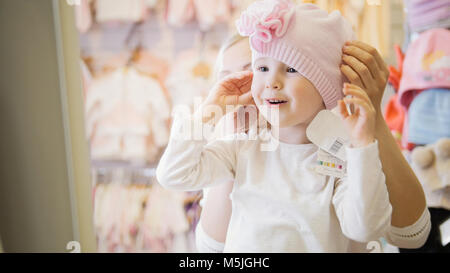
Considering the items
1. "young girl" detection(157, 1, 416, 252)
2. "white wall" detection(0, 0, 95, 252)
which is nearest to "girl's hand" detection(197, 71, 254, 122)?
"young girl" detection(157, 1, 416, 252)

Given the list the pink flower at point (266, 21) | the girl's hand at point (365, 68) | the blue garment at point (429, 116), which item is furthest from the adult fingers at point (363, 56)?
the blue garment at point (429, 116)

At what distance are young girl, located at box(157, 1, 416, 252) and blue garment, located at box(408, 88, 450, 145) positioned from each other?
1.23 ft

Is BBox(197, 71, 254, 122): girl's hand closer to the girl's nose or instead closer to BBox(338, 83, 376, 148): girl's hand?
the girl's nose

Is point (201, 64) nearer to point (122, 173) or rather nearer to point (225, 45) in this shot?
point (225, 45)

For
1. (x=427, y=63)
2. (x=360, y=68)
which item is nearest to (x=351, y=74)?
(x=360, y=68)

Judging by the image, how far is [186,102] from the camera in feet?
3.17

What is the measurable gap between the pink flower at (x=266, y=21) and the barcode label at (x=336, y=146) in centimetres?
23

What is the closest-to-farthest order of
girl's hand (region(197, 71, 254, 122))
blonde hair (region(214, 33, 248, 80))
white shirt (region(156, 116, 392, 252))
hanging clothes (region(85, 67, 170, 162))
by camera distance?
1. white shirt (region(156, 116, 392, 252))
2. girl's hand (region(197, 71, 254, 122))
3. blonde hair (region(214, 33, 248, 80))
4. hanging clothes (region(85, 67, 170, 162))

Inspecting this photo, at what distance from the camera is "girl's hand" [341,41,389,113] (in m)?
0.69

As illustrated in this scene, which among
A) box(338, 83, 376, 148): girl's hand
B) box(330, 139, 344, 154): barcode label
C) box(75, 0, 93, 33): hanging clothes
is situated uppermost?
box(75, 0, 93, 33): hanging clothes

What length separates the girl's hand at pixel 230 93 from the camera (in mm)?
745

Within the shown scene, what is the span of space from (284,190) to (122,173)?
0.47 metres

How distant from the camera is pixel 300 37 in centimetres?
67

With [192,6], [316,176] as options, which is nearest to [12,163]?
[192,6]
